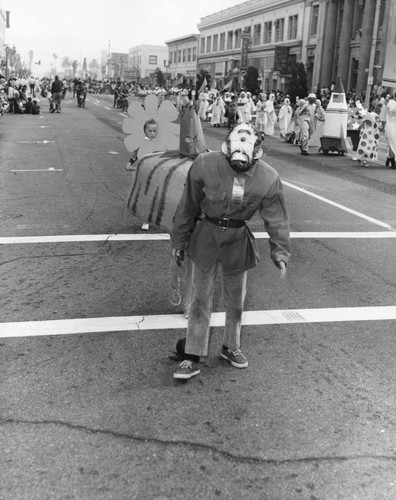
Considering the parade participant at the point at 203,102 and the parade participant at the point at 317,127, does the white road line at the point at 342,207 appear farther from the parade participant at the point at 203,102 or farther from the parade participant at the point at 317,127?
the parade participant at the point at 203,102

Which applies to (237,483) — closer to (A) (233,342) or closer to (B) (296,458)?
(B) (296,458)

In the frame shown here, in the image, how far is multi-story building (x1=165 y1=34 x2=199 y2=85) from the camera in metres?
111

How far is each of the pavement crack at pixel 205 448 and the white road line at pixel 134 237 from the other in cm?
441

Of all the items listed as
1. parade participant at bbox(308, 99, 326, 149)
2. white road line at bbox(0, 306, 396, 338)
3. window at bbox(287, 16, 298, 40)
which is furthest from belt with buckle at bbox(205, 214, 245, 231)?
window at bbox(287, 16, 298, 40)

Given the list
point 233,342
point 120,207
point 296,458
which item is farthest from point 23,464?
point 120,207

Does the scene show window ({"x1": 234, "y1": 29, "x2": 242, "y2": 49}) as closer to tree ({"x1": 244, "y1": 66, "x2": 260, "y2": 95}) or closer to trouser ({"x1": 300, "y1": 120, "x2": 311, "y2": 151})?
tree ({"x1": 244, "y1": 66, "x2": 260, "y2": 95})

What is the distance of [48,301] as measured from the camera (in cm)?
569

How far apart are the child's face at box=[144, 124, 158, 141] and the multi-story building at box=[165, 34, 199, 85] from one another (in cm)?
10163

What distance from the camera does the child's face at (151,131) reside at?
6.55 metres

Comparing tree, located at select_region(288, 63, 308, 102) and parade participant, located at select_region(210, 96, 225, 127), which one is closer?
parade participant, located at select_region(210, 96, 225, 127)

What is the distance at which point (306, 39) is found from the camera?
216 feet

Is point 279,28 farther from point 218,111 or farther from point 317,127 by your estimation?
point 317,127

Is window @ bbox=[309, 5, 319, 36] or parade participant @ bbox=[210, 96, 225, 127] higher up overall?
window @ bbox=[309, 5, 319, 36]

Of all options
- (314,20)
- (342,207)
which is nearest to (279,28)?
(314,20)
